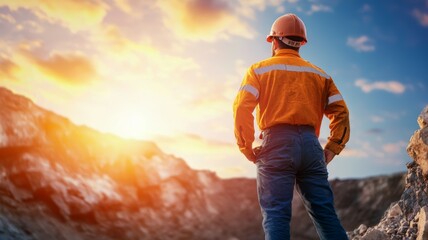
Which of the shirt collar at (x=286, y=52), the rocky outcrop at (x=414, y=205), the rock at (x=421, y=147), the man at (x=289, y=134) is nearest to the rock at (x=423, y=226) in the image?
the rocky outcrop at (x=414, y=205)

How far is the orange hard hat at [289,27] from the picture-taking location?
3332mm

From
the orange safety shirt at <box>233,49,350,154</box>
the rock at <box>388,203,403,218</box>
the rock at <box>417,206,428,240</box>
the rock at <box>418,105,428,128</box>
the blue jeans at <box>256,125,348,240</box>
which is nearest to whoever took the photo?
the blue jeans at <box>256,125,348,240</box>

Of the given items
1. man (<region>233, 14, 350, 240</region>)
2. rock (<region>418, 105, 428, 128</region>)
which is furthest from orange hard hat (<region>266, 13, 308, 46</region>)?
rock (<region>418, 105, 428, 128</region>)

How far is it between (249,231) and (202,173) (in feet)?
17.8

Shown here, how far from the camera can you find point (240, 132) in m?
3.08

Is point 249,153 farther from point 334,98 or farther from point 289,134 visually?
point 334,98

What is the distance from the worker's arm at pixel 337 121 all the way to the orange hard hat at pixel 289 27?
488mm

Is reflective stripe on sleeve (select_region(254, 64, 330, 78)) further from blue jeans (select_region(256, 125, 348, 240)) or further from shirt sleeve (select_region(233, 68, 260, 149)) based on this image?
blue jeans (select_region(256, 125, 348, 240))

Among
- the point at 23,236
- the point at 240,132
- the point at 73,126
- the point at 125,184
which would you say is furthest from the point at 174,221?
the point at 240,132

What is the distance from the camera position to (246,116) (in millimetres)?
3070

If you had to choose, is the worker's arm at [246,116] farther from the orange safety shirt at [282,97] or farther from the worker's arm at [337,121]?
the worker's arm at [337,121]

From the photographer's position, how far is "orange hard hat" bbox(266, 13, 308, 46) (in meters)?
3.33

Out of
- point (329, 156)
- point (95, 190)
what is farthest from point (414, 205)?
point (95, 190)

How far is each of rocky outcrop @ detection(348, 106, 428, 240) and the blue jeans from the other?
3.75 feet
